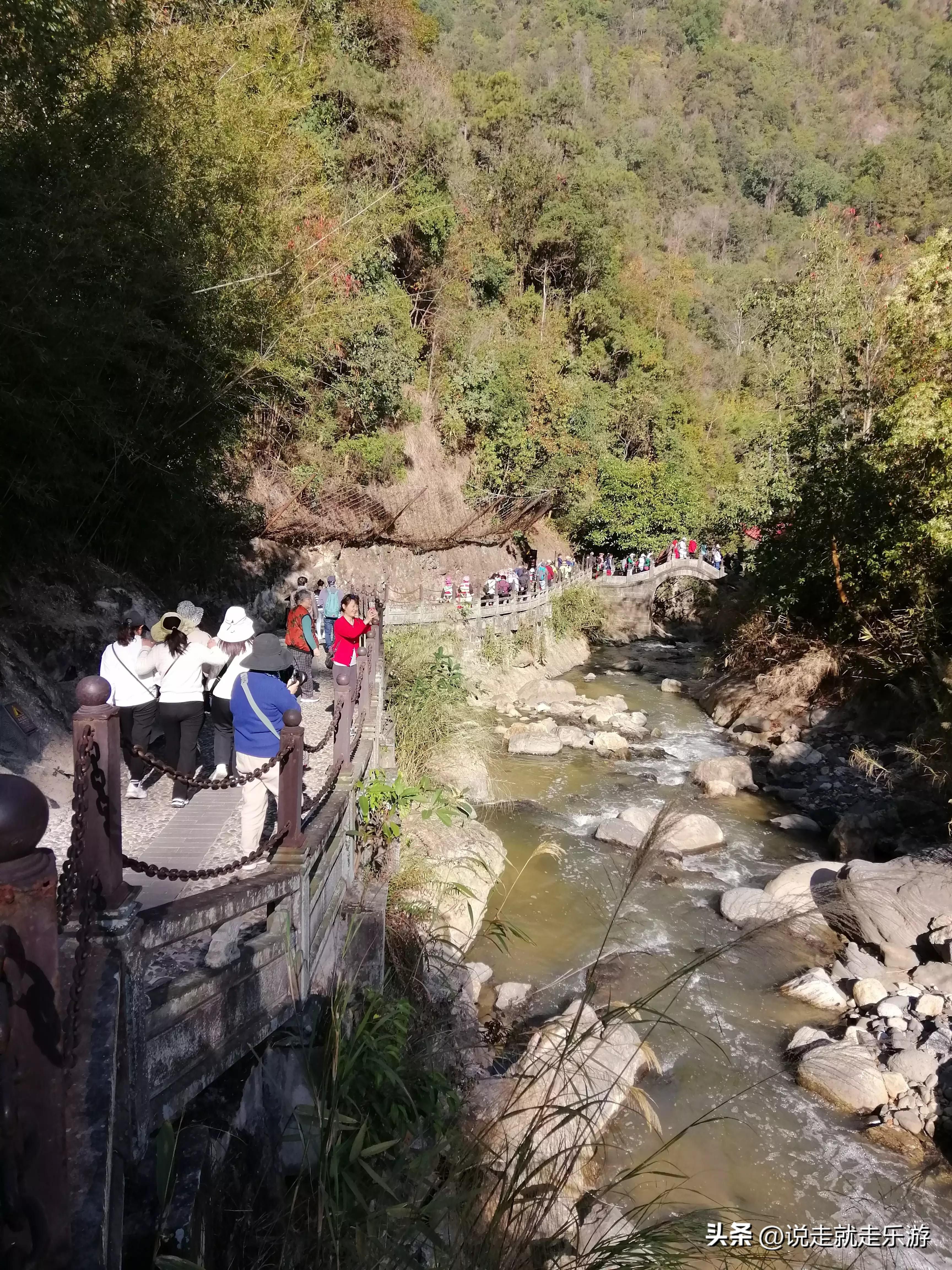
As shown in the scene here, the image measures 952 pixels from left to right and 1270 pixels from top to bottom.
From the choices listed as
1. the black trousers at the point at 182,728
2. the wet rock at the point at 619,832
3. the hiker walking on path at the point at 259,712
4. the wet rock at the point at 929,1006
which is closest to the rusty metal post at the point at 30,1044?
the hiker walking on path at the point at 259,712

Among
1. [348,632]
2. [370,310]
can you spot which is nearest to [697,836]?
[348,632]

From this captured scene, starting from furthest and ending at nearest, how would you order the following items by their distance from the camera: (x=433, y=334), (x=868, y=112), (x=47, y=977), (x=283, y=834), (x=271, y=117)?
1. (x=868, y=112)
2. (x=433, y=334)
3. (x=271, y=117)
4. (x=283, y=834)
5. (x=47, y=977)

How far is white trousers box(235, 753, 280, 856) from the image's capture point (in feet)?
15.4

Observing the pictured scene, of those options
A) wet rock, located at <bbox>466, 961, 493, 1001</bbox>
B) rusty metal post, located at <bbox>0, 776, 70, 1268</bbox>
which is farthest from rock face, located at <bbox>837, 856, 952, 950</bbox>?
rusty metal post, located at <bbox>0, 776, 70, 1268</bbox>

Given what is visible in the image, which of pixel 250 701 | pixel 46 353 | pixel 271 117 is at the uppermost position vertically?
pixel 271 117

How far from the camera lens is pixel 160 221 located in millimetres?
7949

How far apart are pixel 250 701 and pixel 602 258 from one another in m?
30.4

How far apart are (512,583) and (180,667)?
619 inches

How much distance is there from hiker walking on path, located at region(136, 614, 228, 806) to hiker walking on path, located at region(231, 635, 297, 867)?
1114mm

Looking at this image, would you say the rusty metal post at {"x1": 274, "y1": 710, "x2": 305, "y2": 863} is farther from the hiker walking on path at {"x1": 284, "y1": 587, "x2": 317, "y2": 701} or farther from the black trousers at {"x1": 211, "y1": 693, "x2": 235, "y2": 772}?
the hiker walking on path at {"x1": 284, "y1": 587, "x2": 317, "y2": 701}

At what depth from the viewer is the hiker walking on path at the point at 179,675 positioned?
571 cm

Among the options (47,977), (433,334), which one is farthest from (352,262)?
(47,977)

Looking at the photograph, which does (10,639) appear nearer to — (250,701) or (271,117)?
(250,701)

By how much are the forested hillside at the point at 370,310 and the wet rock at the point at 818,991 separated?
6.37 m
